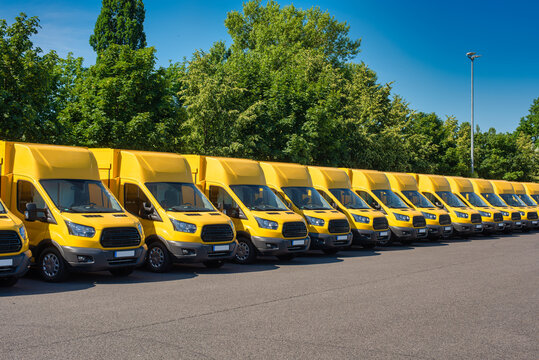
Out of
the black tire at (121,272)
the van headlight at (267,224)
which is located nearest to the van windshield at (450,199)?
the van headlight at (267,224)

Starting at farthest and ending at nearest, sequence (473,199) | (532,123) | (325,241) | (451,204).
Result: (532,123) → (473,199) → (451,204) → (325,241)

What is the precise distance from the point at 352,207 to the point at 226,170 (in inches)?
236

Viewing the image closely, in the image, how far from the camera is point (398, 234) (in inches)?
866

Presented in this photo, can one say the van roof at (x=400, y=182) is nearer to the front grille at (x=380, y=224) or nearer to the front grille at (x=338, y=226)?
the front grille at (x=380, y=224)

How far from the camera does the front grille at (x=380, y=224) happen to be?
65.0 ft

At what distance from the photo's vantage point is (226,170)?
16.2m

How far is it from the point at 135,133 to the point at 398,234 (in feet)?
34.1

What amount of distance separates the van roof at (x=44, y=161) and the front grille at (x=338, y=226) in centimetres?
725

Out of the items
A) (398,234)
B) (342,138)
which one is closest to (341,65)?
(342,138)

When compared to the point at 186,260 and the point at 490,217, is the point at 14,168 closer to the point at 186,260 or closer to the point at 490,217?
the point at 186,260

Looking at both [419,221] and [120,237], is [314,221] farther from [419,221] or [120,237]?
[120,237]

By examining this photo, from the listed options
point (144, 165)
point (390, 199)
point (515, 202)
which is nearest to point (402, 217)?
point (390, 199)

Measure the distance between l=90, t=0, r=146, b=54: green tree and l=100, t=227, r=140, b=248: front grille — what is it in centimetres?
3706

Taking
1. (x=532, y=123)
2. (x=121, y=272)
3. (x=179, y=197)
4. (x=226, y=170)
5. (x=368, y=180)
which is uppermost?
(x=532, y=123)
